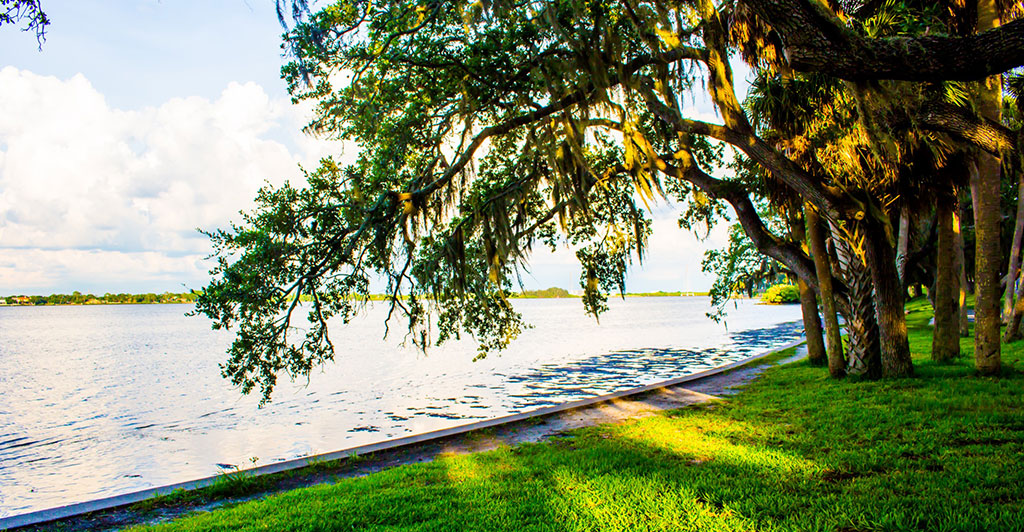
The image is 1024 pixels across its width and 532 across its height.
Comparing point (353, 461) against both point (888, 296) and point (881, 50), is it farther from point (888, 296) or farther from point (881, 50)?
point (888, 296)

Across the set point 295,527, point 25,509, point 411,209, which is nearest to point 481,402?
point 411,209

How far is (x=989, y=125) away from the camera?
5598 millimetres

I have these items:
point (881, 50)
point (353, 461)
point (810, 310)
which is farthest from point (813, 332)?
point (881, 50)

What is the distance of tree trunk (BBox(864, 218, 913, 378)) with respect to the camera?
8.77 metres

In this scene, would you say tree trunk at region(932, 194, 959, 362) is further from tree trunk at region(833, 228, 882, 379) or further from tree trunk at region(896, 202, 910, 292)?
tree trunk at region(833, 228, 882, 379)

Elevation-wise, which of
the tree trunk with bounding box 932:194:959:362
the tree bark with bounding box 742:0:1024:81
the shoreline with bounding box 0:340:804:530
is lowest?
the shoreline with bounding box 0:340:804:530

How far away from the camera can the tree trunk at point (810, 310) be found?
38.4 ft

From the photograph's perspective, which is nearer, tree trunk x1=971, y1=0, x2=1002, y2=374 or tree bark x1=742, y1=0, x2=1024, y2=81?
tree bark x1=742, y1=0, x2=1024, y2=81

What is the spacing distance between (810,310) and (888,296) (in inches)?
144

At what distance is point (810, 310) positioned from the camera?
1238 cm

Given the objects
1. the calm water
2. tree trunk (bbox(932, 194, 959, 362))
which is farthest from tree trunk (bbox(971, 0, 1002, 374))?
the calm water

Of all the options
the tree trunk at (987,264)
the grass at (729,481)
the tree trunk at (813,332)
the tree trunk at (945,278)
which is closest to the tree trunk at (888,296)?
the tree trunk at (987,264)

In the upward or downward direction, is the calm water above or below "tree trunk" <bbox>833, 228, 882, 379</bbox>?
below

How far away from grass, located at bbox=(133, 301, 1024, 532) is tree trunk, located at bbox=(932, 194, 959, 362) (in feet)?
10.5
